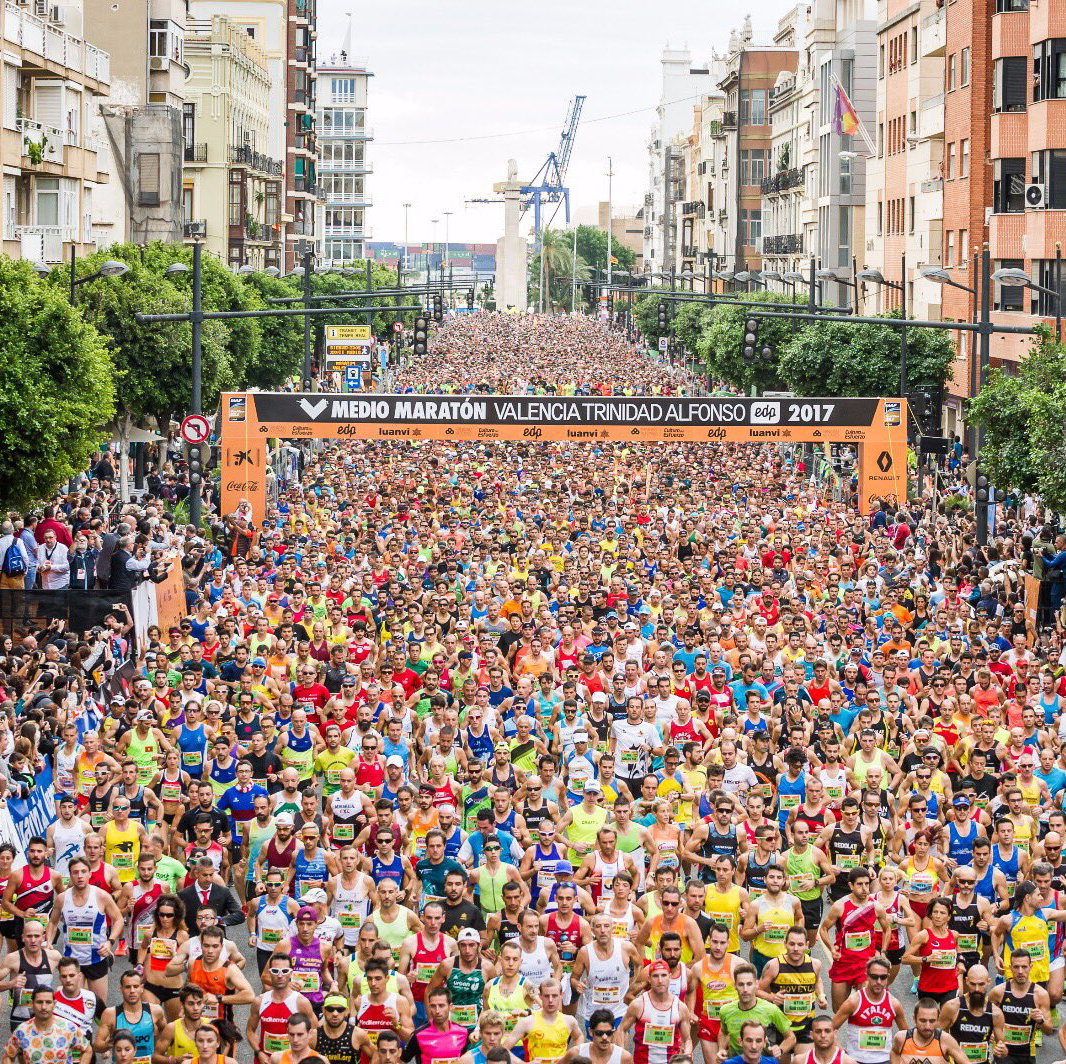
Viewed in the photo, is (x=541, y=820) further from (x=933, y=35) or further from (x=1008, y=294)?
(x=933, y=35)

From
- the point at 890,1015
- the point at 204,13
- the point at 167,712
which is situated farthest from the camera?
the point at 204,13

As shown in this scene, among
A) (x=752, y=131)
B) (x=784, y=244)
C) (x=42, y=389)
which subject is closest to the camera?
(x=42, y=389)

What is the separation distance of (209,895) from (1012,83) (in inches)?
1553

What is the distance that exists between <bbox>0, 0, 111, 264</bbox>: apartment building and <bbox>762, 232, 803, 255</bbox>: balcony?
136 ft

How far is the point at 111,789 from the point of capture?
14641 millimetres

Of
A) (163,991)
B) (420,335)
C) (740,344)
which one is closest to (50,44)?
(420,335)

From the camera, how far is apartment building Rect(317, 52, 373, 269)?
531 feet

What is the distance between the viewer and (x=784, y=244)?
88.4 metres

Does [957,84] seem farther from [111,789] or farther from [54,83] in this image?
[111,789]

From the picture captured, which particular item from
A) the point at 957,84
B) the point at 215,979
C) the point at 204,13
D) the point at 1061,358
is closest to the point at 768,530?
the point at 1061,358

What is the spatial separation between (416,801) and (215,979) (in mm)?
2921

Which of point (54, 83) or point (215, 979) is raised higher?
point (54, 83)

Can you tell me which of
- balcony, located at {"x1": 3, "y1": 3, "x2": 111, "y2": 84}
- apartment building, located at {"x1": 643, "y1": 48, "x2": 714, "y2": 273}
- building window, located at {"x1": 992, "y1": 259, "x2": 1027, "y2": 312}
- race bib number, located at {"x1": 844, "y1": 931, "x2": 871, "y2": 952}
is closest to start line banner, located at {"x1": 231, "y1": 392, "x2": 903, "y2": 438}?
balcony, located at {"x1": 3, "y1": 3, "x2": 111, "y2": 84}

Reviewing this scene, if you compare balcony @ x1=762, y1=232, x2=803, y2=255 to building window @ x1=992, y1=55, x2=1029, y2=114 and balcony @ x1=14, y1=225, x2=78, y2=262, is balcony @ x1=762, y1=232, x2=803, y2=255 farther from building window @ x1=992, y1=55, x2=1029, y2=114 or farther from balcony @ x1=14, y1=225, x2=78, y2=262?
balcony @ x1=14, y1=225, x2=78, y2=262
